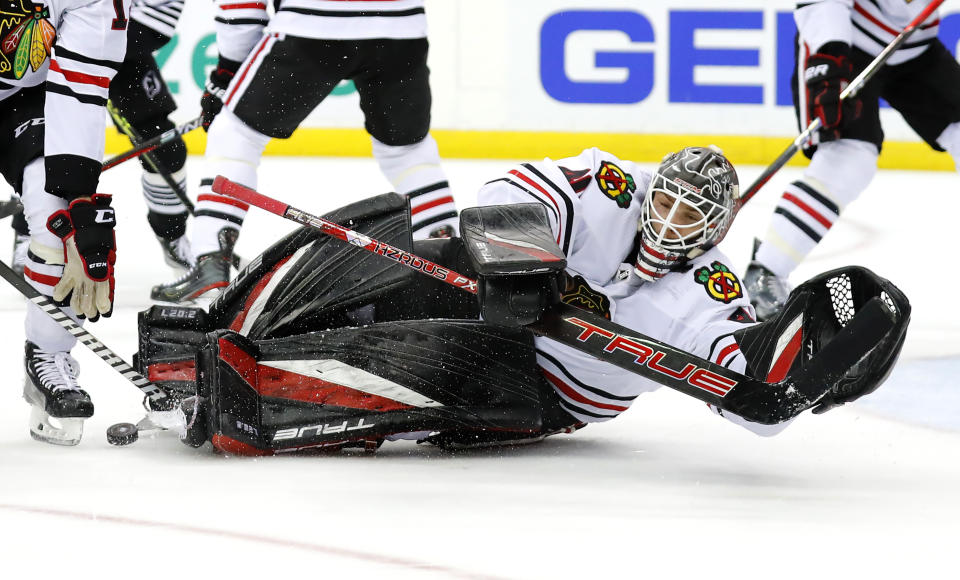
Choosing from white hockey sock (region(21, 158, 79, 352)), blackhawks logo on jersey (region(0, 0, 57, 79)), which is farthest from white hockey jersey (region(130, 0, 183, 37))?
white hockey sock (region(21, 158, 79, 352))

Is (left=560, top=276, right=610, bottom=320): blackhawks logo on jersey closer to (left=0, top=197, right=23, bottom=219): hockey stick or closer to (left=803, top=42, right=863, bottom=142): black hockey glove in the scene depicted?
(left=0, top=197, right=23, bottom=219): hockey stick

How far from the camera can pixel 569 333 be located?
6.82ft

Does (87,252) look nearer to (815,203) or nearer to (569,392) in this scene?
(569,392)

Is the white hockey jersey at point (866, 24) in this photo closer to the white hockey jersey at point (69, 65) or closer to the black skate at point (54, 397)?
the white hockey jersey at point (69, 65)

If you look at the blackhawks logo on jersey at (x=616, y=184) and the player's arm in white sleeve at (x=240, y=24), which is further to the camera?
the player's arm in white sleeve at (x=240, y=24)

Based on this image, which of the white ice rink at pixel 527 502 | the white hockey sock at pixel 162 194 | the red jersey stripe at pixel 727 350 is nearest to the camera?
the white ice rink at pixel 527 502

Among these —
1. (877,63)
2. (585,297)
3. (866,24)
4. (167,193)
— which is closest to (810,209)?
(877,63)

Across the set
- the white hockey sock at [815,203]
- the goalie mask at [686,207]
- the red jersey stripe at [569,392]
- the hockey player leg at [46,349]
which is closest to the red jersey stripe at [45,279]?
the hockey player leg at [46,349]

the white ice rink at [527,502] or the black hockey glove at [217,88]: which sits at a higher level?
the black hockey glove at [217,88]

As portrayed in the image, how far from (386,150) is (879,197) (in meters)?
3.09

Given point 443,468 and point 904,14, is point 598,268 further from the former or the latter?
point 904,14

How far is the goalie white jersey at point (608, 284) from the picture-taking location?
229 cm

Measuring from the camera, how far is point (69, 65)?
2.32 m

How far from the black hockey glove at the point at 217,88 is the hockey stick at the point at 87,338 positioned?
55.7 inches
